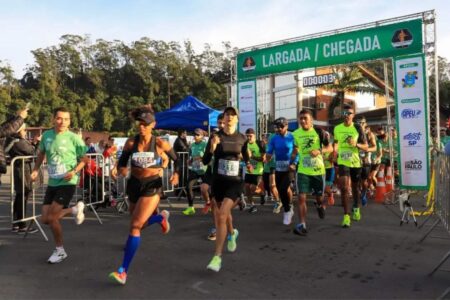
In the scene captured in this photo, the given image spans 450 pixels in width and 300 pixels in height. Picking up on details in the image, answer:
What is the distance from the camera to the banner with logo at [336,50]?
31.9 ft

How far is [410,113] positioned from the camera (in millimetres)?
9297

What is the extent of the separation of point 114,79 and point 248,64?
66623mm

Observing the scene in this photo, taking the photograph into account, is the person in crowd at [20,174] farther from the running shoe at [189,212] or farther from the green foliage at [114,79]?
the green foliage at [114,79]

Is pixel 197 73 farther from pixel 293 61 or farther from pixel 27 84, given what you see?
pixel 293 61

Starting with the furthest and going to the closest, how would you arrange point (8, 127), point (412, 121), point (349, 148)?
point (412, 121) < point (349, 148) < point (8, 127)

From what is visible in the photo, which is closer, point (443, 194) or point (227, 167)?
point (443, 194)

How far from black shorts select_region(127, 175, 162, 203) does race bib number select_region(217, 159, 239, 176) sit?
891 millimetres

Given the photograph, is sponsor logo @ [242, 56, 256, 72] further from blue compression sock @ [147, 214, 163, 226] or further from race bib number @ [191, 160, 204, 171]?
blue compression sock @ [147, 214, 163, 226]

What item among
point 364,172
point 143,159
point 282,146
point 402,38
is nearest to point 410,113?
point 364,172

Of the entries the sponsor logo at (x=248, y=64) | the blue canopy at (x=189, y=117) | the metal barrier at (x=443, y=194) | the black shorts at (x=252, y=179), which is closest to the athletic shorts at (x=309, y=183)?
the metal barrier at (x=443, y=194)

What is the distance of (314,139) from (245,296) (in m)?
3.57

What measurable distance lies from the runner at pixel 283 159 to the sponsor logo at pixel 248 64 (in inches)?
Result: 224

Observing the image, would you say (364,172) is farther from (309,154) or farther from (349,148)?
(309,154)

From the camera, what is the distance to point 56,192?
537 cm
